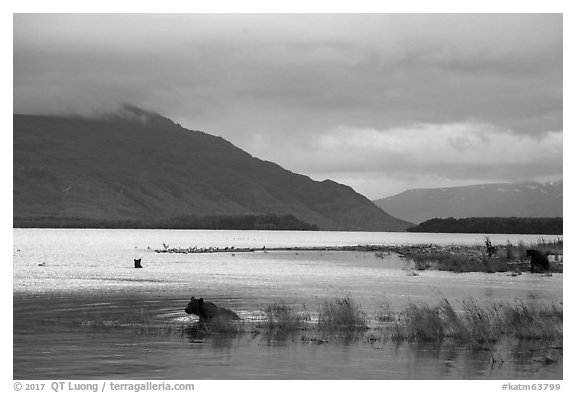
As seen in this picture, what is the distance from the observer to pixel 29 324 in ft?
111

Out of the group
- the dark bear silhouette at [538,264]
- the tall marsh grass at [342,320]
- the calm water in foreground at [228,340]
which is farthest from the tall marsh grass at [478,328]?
the dark bear silhouette at [538,264]

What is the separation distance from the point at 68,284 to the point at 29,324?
923 inches

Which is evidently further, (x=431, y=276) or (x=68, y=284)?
(x=431, y=276)

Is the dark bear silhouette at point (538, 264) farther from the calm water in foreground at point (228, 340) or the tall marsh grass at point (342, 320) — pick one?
the tall marsh grass at point (342, 320)

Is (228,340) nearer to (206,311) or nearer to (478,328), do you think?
(206,311)
